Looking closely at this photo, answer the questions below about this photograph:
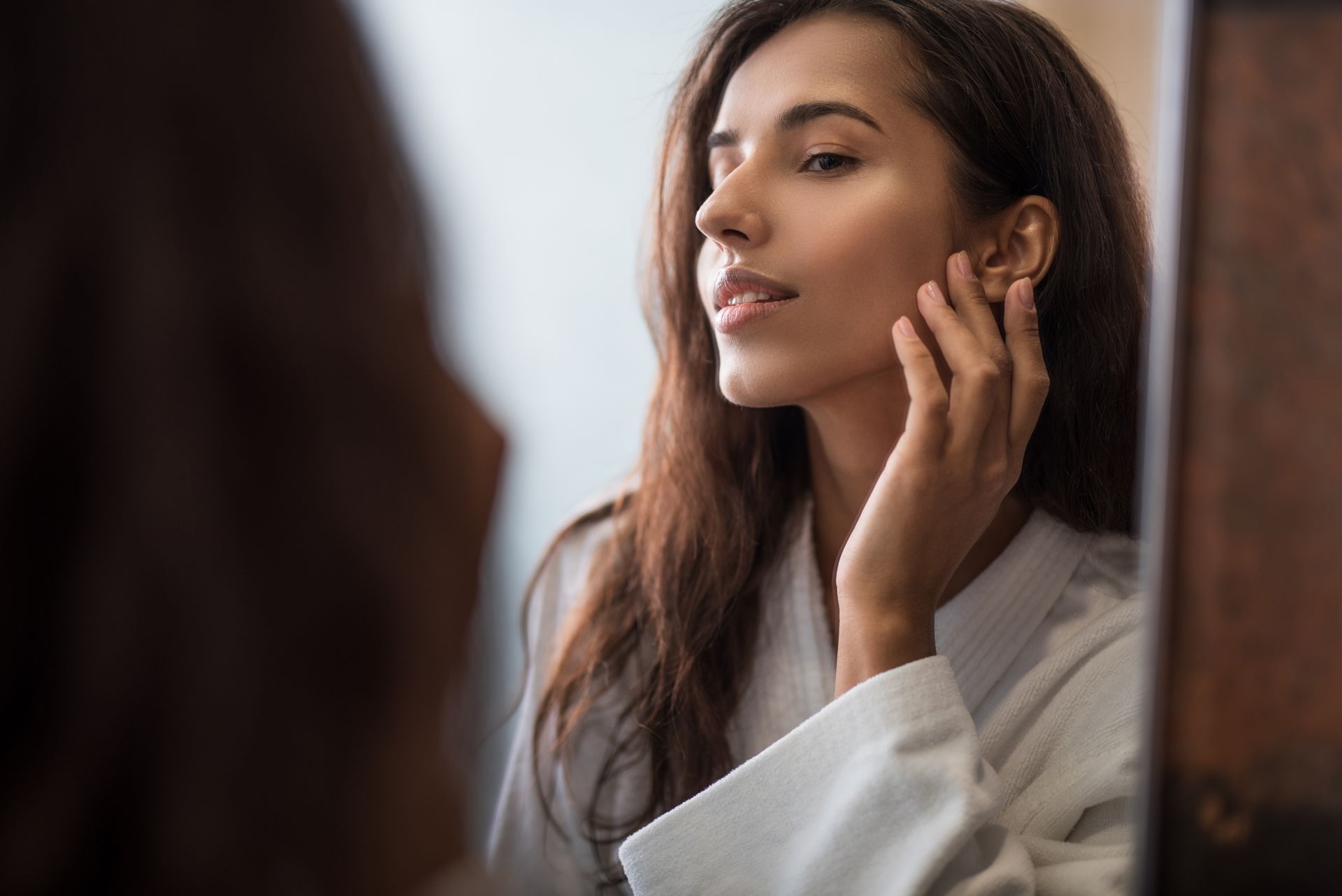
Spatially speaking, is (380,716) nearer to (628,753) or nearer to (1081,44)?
(628,753)

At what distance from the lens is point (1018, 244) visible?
37.3 inches

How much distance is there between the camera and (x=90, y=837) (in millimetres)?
385

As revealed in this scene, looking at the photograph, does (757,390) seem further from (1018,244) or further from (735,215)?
(1018,244)

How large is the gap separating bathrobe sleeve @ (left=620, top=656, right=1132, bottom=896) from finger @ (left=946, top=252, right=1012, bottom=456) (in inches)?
7.6

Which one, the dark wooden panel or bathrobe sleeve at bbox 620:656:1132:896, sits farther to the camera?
bathrobe sleeve at bbox 620:656:1132:896

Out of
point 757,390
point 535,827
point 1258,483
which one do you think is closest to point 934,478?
point 757,390

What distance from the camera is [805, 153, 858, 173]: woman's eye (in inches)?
34.9

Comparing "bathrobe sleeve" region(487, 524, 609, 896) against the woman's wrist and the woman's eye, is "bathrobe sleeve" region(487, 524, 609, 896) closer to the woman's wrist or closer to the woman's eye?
the woman's wrist

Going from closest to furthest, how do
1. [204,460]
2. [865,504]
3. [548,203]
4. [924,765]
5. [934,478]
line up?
[204,460]
[924,765]
[934,478]
[865,504]
[548,203]

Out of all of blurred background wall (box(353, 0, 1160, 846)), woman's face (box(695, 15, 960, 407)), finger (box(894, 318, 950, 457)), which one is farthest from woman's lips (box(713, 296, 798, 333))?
blurred background wall (box(353, 0, 1160, 846))

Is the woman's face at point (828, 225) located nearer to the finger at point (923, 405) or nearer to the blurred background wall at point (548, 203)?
the finger at point (923, 405)

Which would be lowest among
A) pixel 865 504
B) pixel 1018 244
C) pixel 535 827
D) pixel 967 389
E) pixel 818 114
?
pixel 535 827

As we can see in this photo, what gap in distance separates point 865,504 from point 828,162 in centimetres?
29

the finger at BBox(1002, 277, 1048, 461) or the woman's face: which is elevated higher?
the woman's face
